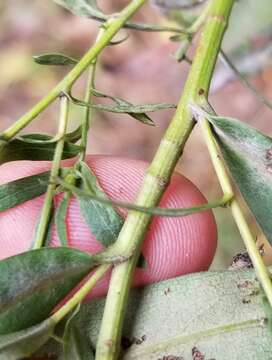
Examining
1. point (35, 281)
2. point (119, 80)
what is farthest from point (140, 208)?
point (119, 80)

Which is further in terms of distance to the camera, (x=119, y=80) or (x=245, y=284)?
(x=119, y=80)

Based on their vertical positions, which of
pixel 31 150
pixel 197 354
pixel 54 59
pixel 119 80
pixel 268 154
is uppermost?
pixel 119 80

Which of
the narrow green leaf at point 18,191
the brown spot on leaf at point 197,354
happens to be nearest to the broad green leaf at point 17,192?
the narrow green leaf at point 18,191

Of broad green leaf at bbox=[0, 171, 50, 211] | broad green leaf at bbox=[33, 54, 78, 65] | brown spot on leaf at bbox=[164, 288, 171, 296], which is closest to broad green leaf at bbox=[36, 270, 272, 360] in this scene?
brown spot on leaf at bbox=[164, 288, 171, 296]

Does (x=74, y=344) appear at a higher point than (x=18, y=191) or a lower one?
lower

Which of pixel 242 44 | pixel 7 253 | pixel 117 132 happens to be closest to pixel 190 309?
pixel 7 253

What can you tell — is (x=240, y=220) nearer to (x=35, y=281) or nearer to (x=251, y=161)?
(x=251, y=161)
